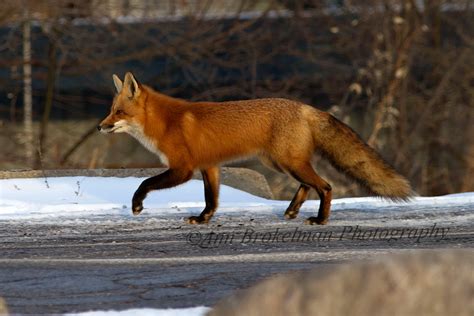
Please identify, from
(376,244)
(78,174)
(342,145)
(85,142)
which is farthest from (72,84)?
(376,244)

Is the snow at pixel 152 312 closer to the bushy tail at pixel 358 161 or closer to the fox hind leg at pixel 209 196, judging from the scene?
the fox hind leg at pixel 209 196

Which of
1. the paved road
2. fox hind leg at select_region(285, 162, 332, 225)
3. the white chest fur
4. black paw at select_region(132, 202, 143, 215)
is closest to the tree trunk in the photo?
the paved road

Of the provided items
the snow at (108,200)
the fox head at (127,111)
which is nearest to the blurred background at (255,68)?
the snow at (108,200)

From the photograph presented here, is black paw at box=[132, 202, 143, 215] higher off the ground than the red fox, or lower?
lower

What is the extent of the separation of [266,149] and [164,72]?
9.11 m

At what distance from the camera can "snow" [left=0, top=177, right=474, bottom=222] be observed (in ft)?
32.4

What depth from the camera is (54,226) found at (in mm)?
9008

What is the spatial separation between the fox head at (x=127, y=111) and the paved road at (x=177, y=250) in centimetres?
85

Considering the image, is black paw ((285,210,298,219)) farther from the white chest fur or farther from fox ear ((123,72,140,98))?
fox ear ((123,72,140,98))

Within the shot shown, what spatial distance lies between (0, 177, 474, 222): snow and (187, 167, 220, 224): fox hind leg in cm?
50

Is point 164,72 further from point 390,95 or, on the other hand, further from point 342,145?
point 342,145

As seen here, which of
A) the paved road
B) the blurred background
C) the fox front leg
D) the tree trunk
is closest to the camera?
the paved road

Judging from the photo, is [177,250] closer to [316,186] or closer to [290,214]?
[316,186]

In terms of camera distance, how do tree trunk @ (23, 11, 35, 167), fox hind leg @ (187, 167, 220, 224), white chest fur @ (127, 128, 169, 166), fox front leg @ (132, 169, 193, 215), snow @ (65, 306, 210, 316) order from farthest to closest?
1. tree trunk @ (23, 11, 35, 167)
2. fox hind leg @ (187, 167, 220, 224)
3. white chest fur @ (127, 128, 169, 166)
4. fox front leg @ (132, 169, 193, 215)
5. snow @ (65, 306, 210, 316)
